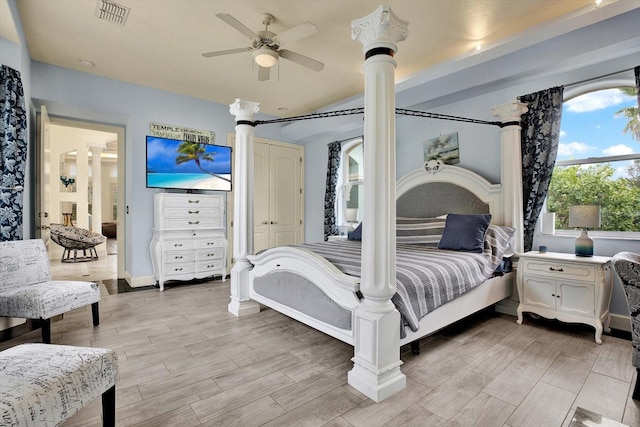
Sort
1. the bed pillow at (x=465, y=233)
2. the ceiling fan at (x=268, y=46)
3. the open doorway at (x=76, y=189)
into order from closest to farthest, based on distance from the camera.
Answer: the ceiling fan at (x=268, y=46), the bed pillow at (x=465, y=233), the open doorway at (x=76, y=189)

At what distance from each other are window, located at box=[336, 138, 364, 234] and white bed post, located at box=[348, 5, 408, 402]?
362 centimetres

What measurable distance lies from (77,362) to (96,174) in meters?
7.98

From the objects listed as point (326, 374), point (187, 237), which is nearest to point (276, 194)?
point (187, 237)

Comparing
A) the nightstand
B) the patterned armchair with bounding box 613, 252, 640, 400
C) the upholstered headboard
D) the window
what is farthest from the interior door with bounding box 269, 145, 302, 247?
the patterned armchair with bounding box 613, 252, 640, 400

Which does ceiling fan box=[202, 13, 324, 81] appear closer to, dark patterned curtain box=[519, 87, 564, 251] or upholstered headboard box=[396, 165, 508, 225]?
upholstered headboard box=[396, 165, 508, 225]

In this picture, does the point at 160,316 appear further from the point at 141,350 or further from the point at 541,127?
the point at 541,127

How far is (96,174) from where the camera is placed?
25.4 feet

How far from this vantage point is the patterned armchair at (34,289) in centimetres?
238

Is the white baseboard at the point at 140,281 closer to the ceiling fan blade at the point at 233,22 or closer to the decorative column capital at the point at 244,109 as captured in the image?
the decorative column capital at the point at 244,109

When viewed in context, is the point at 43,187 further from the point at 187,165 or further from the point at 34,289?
the point at 187,165

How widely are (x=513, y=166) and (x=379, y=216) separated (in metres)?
2.31

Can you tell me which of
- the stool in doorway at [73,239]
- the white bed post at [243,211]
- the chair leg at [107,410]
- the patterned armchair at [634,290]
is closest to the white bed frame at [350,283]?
the white bed post at [243,211]

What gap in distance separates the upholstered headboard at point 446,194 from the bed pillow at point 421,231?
1.08 ft

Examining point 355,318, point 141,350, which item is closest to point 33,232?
point 141,350
